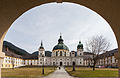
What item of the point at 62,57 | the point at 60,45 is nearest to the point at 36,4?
the point at 62,57

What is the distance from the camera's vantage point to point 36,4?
4.11 m

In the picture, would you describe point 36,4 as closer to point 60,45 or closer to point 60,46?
point 60,46

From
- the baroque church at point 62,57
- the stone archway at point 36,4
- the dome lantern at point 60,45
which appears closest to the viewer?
the stone archway at point 36,4

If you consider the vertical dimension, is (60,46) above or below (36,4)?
above

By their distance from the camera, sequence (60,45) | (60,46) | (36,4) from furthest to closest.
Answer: (60,45)
(60,46)
(36,4)

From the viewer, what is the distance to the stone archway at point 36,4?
357cm

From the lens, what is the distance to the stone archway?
357cm

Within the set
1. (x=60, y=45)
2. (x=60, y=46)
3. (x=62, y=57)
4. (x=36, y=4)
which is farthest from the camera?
(x=60, y=45)

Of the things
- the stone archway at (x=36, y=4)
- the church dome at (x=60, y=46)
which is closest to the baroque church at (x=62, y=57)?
the church dome at (x=60, y=46)

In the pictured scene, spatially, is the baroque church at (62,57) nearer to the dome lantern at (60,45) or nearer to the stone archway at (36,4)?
the dome lantern at (60,45)

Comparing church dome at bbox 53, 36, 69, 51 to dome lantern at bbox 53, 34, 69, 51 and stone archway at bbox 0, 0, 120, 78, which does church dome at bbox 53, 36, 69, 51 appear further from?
stone archway at bbox 0, 0, 120, 78

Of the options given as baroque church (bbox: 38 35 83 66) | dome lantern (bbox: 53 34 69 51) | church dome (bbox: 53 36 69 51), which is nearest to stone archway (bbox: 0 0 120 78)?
baroque church (bbox: 38 35 83 66)

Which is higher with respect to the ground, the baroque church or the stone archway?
the stone archway

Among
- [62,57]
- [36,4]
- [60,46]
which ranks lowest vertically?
[62,57]
